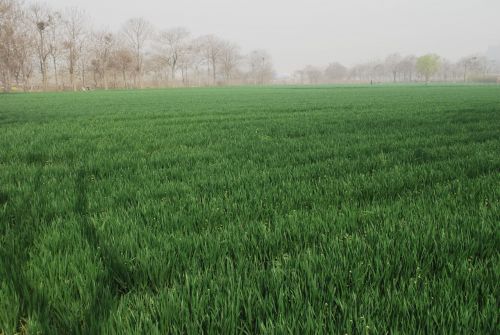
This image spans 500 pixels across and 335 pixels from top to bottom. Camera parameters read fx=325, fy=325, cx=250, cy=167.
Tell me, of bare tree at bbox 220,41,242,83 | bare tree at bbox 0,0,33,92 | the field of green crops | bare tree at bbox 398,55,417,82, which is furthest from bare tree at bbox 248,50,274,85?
the field of green crops

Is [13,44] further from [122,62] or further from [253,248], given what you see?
[253,248]

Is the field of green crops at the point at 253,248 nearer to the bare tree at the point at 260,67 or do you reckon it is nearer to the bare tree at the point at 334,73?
the bare tree at the point at 260,67

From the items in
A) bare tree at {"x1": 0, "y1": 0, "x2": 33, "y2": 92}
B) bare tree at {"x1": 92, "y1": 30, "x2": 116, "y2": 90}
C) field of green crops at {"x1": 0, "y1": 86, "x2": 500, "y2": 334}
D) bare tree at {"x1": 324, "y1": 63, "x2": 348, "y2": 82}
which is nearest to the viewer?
field of green crops at {"x1": 0, "y1": 86, "x2": 500, "y2": 334}

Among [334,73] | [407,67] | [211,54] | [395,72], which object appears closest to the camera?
[211,54]

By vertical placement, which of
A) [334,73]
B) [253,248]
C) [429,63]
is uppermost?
[334,73]

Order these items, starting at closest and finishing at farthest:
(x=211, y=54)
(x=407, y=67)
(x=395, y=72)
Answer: (x=211, y=54), (x=395, y=72), (x=407, y=67)

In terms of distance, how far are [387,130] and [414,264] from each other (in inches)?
281

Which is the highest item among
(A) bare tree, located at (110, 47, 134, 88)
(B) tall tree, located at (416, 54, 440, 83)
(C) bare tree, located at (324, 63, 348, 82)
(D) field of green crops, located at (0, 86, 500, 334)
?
(C) bare tree, located at (324, 63, 348, 82)

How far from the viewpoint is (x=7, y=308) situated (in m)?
1.66

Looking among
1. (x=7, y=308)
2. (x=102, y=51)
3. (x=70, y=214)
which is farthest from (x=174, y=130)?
(x=102, y=51)

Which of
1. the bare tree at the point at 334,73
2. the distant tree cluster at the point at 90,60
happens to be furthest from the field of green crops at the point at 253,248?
the bare tree at the point at 334,73

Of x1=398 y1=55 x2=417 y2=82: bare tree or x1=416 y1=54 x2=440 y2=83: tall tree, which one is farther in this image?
x1=398 y1=55 x2=417 y2=82: bare tree

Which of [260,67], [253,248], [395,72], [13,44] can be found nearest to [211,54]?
[260,67]

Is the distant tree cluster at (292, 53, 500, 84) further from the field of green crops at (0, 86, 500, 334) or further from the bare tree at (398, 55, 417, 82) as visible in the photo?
the field of green crops at (0, 86, 500, 334)
